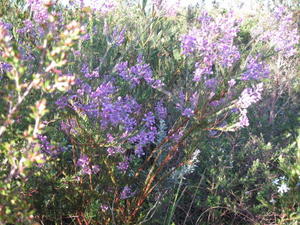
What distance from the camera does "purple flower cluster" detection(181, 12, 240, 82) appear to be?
2.26 m

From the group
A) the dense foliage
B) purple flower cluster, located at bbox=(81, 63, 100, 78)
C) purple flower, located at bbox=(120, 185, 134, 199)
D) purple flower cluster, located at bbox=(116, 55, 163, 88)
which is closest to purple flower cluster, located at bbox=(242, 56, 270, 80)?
the dense foliage

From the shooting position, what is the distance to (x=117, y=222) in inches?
88.7

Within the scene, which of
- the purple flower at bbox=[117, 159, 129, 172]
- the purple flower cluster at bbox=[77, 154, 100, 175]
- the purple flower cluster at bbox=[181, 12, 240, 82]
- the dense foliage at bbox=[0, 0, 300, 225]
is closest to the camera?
the dense foliage at bbox=[0, 0, 300, 225]

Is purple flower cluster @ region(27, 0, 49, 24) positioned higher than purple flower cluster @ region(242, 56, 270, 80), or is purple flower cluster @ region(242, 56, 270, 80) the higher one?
purple flower cluster @ region(27, 0, 49, 24)

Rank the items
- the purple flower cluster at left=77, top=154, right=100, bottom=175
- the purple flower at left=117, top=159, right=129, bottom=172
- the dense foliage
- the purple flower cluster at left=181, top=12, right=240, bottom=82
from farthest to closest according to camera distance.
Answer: the purple flower at left=117, top=159, right=129, bottom=172 < the purple flower cluster at left=181, top=12, right=240, bottom=82 < the purple flower cluster at left=77, top=154, right=100, bottom=175 < the dense foliage

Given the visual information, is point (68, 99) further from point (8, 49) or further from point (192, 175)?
point (192, 175)

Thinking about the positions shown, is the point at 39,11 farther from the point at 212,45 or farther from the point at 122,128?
the point at 212,45

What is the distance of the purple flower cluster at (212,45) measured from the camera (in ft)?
7.40

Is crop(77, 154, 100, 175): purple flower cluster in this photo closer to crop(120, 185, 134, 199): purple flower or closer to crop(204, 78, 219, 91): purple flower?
crop(120, 185, 134, 199): purple flower

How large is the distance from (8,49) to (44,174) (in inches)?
48.8

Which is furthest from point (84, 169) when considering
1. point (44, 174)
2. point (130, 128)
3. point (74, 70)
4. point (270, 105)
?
point (270, 105)

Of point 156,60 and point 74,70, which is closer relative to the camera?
point 74,70

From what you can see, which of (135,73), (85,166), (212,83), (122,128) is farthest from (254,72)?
(85,166)

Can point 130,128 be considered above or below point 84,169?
above
